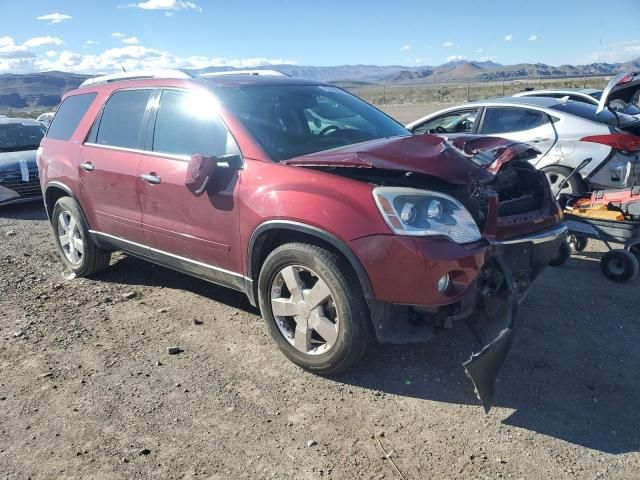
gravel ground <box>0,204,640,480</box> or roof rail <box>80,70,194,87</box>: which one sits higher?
roof rail <box>80,70,194,87</box>

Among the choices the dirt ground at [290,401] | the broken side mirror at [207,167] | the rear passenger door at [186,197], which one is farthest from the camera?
the rear passenger door at [186,197]

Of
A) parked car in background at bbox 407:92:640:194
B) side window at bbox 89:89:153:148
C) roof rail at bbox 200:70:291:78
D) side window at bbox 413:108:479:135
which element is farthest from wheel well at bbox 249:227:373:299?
side window at bbox 413:108:479:135

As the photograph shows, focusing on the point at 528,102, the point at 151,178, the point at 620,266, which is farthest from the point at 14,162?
the point at 620,266

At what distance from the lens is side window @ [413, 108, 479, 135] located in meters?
7.97

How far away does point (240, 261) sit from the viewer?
3732 millimetres

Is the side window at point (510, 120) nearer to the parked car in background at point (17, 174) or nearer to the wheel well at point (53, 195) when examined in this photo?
the wheel well at point (53, 195)

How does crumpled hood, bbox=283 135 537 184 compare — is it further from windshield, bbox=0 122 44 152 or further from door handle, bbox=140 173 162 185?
windshield, bbox=0 122 44 152

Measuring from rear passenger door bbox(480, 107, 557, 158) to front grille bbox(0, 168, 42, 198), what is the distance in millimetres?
7324

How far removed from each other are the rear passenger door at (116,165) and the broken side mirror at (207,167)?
87cm

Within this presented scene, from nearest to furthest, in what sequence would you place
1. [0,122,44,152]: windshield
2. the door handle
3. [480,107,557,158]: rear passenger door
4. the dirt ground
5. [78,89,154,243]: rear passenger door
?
the dirt ground < the door handle < [78,89,154,243]: rear passenger door < [480,107,557,158]: rear passenger door < [0,122,44,152]: windshield

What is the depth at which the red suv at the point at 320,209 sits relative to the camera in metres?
3.02

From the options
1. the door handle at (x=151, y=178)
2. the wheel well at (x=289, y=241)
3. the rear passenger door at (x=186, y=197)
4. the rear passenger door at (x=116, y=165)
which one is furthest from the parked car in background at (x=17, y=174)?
the wheel well at (x=289, y=241)

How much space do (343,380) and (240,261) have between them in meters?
1.05

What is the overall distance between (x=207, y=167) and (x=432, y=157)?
1480 millimetres
